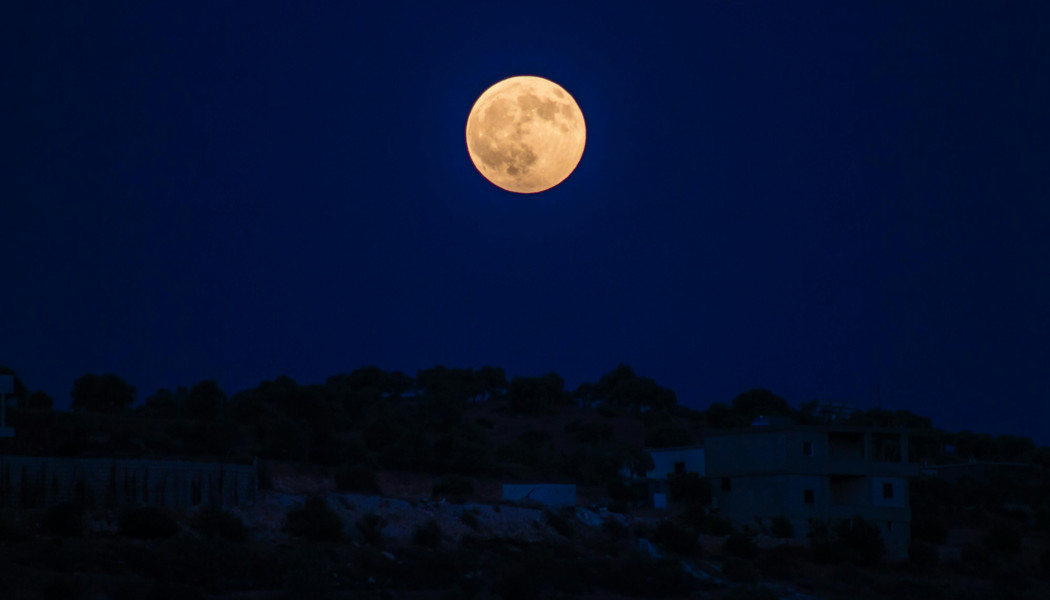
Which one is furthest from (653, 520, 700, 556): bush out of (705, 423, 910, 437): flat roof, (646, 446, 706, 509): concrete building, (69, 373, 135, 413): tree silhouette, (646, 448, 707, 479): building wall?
(69, 373, 135, 413): tree silhouette

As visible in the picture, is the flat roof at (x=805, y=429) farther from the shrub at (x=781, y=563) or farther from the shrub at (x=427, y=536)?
the shrub at (x=427, y=536)

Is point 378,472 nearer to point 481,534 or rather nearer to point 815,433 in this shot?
point 481,534

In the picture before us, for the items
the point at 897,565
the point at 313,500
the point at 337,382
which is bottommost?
the point at 897,565

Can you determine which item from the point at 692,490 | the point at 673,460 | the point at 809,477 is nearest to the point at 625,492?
the point at 673,460

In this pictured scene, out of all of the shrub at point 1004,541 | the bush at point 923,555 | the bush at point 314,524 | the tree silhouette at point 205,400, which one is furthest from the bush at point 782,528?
the tree silhouette at point 205,400

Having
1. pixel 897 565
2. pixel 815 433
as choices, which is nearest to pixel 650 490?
pixel 815 433
